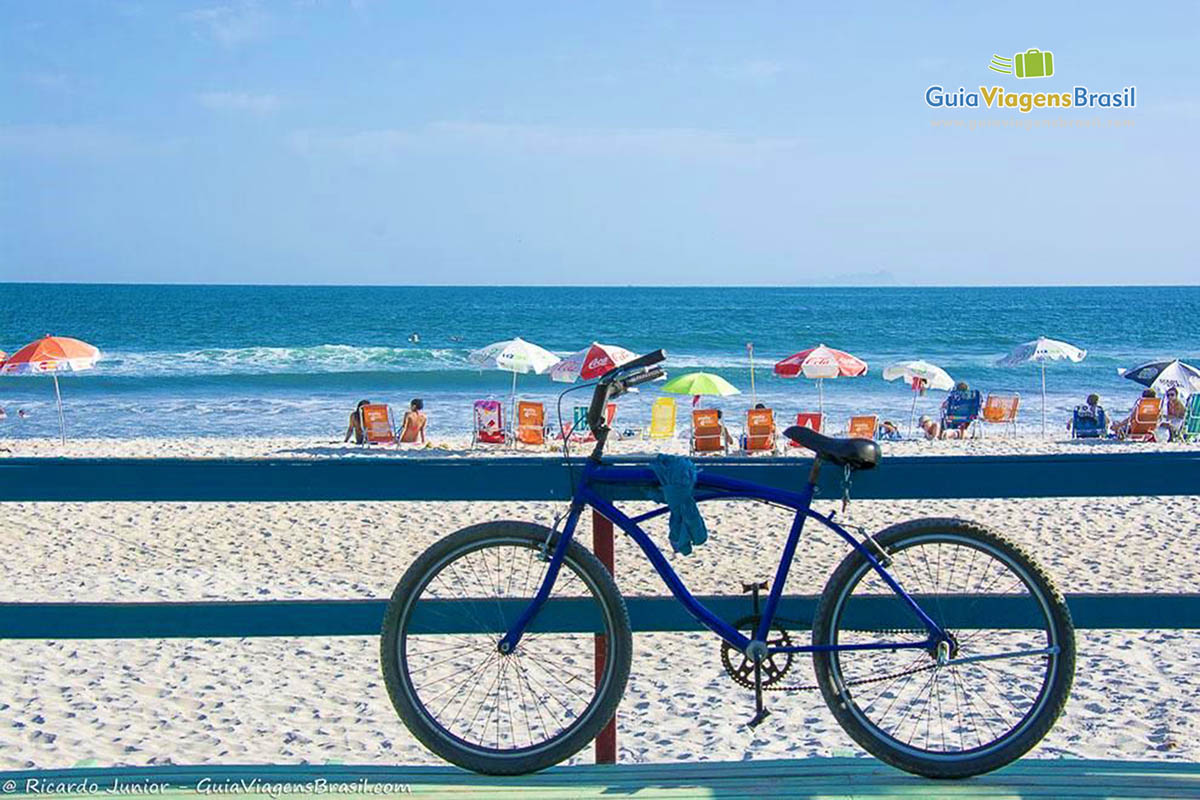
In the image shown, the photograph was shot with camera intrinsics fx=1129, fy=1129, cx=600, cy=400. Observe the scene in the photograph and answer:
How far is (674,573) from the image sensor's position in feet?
8.92

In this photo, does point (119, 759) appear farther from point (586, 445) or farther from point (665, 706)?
point (586, 445)

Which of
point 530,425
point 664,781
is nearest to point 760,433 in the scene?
point 530,425

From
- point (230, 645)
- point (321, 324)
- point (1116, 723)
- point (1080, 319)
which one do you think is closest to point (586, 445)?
point (230, 645)

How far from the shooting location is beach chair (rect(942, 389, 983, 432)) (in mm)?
19078

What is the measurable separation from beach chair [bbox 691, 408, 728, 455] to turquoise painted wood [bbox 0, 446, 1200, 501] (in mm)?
13391

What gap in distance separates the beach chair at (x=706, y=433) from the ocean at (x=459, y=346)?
5185 mm

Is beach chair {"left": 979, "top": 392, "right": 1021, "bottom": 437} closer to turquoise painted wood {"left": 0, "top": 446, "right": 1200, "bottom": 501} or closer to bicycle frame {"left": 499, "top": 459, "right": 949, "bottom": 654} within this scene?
turquoise painted wood {"left": 0, "top": 446, "right": 1200, "bottom": 501}

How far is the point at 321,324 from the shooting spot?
192 ft

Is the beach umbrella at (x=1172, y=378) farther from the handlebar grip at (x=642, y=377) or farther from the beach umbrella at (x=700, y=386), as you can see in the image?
the handlebar grip at (x=642, y=377)

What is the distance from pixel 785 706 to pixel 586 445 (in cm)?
1239

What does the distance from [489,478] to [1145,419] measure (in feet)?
57.0

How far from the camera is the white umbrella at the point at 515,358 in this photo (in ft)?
60.6

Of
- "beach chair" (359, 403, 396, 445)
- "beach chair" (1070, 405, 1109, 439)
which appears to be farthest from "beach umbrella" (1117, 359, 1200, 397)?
"beach chair" (359, 403, 396, 445)

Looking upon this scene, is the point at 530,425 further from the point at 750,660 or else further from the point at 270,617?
the point at 750,660
